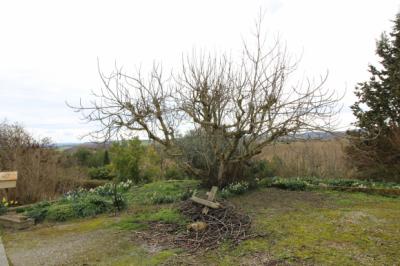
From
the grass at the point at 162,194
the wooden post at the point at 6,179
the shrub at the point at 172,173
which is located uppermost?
the wooden post at the point at 6,179

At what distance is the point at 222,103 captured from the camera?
704 cm

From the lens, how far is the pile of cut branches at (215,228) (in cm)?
427

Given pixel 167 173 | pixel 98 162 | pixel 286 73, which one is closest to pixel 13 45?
pixel 286 73

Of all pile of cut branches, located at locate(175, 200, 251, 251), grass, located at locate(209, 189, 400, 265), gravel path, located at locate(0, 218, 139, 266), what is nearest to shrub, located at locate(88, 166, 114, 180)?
gravel path, located at locate(0, 218, 139, 266)

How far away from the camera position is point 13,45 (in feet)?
26.6

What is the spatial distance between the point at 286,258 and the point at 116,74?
525 centimetres

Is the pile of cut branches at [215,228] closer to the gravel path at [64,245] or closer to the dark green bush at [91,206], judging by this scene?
the gravel path at [64,245]

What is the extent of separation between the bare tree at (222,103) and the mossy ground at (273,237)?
141 cm

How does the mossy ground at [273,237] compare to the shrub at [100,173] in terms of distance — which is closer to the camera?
the mossy ground at [273,237]

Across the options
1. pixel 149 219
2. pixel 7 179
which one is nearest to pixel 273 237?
pixel 149 219

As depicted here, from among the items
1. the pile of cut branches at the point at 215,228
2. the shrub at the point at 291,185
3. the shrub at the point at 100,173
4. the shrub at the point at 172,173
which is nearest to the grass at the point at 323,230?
the pile of cut branches at the point at 215,228

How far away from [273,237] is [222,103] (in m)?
3.39

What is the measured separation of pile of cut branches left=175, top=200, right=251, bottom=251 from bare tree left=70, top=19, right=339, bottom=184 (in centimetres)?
232

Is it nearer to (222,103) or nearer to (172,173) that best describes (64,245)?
(222,103)
